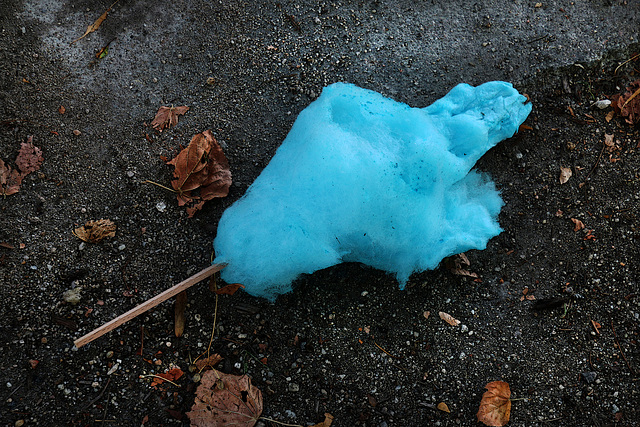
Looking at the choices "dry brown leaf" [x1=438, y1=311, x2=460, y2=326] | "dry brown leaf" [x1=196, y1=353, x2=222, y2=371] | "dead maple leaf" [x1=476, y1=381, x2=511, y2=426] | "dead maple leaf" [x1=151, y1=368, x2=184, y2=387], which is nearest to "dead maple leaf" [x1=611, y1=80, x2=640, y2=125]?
"dry brown leaf" [x1=438, y1=311, x2=460, y2=326]

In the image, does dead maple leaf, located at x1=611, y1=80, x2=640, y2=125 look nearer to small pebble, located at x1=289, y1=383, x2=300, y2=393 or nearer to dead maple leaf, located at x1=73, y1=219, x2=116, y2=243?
small pebble, located at x1=289, y1=383, x2=300, y2=393

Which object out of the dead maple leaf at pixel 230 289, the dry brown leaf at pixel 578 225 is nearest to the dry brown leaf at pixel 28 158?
the dead maple leaf at pixel 230 289

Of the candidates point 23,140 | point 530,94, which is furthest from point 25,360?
point 530,94

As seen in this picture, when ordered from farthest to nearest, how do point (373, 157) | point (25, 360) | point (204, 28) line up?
point (204, 28) → point (25, 360) → point (373, 157)

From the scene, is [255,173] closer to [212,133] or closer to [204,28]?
[212,133]

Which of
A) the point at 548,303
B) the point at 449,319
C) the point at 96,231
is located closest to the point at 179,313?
the point at 96,231

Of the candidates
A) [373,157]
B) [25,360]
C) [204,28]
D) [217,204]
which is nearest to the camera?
[373,157]
